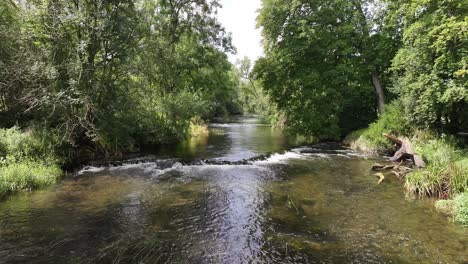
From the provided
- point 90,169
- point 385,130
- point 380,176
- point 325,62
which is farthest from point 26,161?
point 325,62

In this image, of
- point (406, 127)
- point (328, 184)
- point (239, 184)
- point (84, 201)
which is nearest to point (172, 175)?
point (239, 184)

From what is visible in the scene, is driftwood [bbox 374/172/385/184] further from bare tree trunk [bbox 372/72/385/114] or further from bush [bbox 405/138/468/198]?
bare tree trunk [bbox 372/72/385/114]

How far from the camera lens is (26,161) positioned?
39.0 ft

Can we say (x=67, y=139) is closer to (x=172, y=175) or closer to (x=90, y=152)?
(x=90, y=152)

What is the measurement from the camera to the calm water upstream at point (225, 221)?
256 inches

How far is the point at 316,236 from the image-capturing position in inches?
290

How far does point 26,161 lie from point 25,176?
1.31 meters

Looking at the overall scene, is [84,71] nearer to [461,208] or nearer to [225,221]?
[225,221]

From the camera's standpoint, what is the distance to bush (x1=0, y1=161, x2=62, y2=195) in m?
10.3

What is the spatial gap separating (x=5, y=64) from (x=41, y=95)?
74.4 inches

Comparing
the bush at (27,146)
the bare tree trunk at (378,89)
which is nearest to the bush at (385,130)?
the bare tree trunk at (378,89)

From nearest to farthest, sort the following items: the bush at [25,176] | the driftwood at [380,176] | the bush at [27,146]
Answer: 1. the bush at [25,176]
2. the bush at [27,146]
3. the driftwood at [380,176]

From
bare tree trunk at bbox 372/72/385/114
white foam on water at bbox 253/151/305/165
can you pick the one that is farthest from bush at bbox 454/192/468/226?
bare tree trunk at bbox 372/72/385/114

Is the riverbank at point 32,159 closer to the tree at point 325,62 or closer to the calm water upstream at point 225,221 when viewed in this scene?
the calm water upstream at point 225,221
